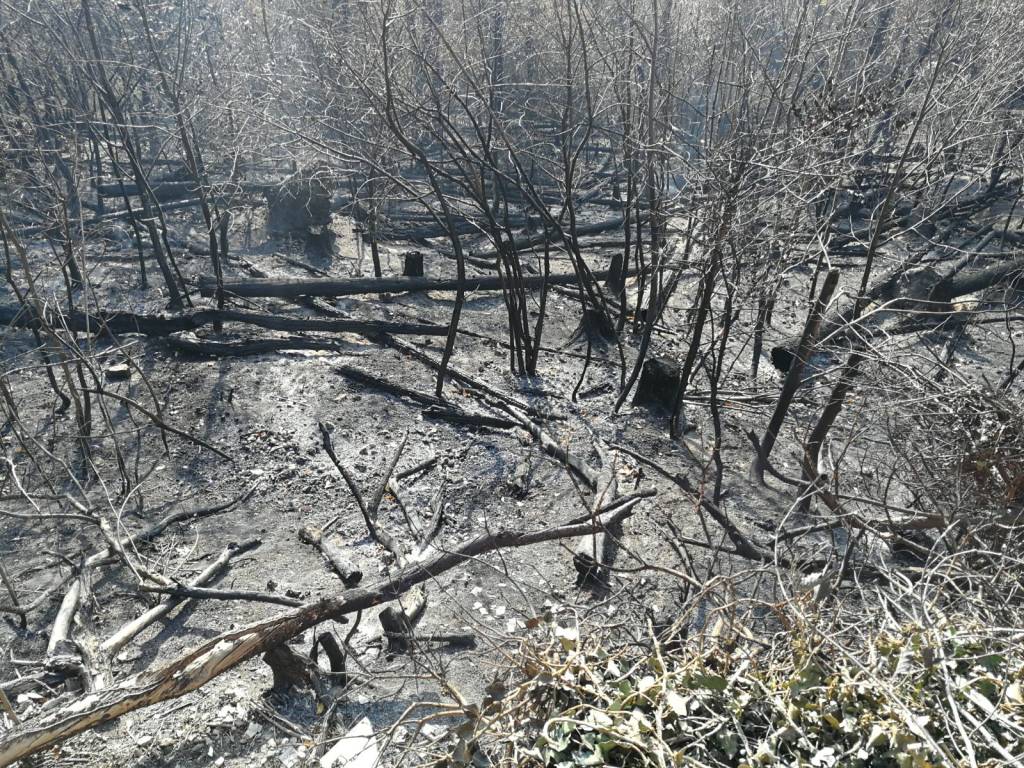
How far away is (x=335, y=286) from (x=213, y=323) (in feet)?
4.80

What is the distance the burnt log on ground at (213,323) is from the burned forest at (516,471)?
41mm

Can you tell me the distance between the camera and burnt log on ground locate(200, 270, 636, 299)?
873cm

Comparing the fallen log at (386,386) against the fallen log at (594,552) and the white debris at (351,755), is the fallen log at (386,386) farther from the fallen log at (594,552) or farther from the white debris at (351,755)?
the white debris at (351,755)

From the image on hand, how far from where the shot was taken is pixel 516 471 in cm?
616

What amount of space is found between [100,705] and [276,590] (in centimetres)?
167

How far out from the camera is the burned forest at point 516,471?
8.22 feet

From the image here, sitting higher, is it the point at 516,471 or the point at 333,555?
the point at 333,555

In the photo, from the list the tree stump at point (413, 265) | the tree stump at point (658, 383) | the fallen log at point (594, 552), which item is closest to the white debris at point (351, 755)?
the fallen log at point (594, 552)

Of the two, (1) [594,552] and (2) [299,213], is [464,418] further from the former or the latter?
(2) [299,213]

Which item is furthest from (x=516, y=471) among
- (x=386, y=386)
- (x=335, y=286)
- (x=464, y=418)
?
(x=335, y=286)

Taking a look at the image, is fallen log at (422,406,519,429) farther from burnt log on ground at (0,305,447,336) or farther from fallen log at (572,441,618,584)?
burnt log on ground at (0,305,447,336)

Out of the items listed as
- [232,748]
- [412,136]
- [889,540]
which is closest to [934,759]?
[889,540]

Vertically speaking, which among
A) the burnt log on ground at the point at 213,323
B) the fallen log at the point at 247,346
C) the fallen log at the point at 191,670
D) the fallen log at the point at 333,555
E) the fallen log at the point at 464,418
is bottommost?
the fallen log at the point at 464,418

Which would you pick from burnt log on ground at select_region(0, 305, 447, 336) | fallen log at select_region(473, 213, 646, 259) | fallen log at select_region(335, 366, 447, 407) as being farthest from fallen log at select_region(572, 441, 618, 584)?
fallen log at select_region(473, 213, 646, 259)
